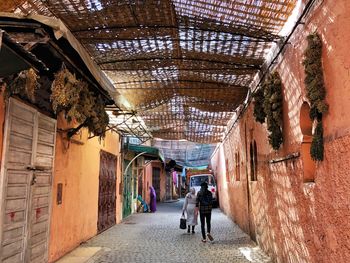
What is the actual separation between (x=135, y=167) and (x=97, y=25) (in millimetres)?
14518

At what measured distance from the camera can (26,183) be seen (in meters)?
5.97

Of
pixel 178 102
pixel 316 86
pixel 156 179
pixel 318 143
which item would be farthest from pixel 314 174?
pixel 156 179

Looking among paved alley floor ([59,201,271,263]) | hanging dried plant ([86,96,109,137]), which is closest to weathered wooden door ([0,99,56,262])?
hanging dried plant ([86,96,109,137])

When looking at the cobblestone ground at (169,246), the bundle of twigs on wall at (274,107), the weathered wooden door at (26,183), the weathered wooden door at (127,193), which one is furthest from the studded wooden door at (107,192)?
the bundle of twigs on wall at (274,107)

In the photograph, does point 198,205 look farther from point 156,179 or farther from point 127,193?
point 156,179

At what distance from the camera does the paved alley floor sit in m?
7.88

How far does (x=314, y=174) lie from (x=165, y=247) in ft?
18.1

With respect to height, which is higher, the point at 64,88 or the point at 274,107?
the point at 64,88

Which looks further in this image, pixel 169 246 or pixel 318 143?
pixel 169 246

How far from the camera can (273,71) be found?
668 cm

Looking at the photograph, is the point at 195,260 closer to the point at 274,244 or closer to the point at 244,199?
the point at 274,244

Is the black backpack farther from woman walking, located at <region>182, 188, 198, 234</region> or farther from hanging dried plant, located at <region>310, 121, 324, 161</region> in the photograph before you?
hanging dried plant, located at <region>310, 121, 324, 161</region>

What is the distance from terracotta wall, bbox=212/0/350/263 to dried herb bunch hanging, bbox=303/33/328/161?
0.08 metres

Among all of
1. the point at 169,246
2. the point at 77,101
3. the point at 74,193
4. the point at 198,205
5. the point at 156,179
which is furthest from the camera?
the point at 156,179
